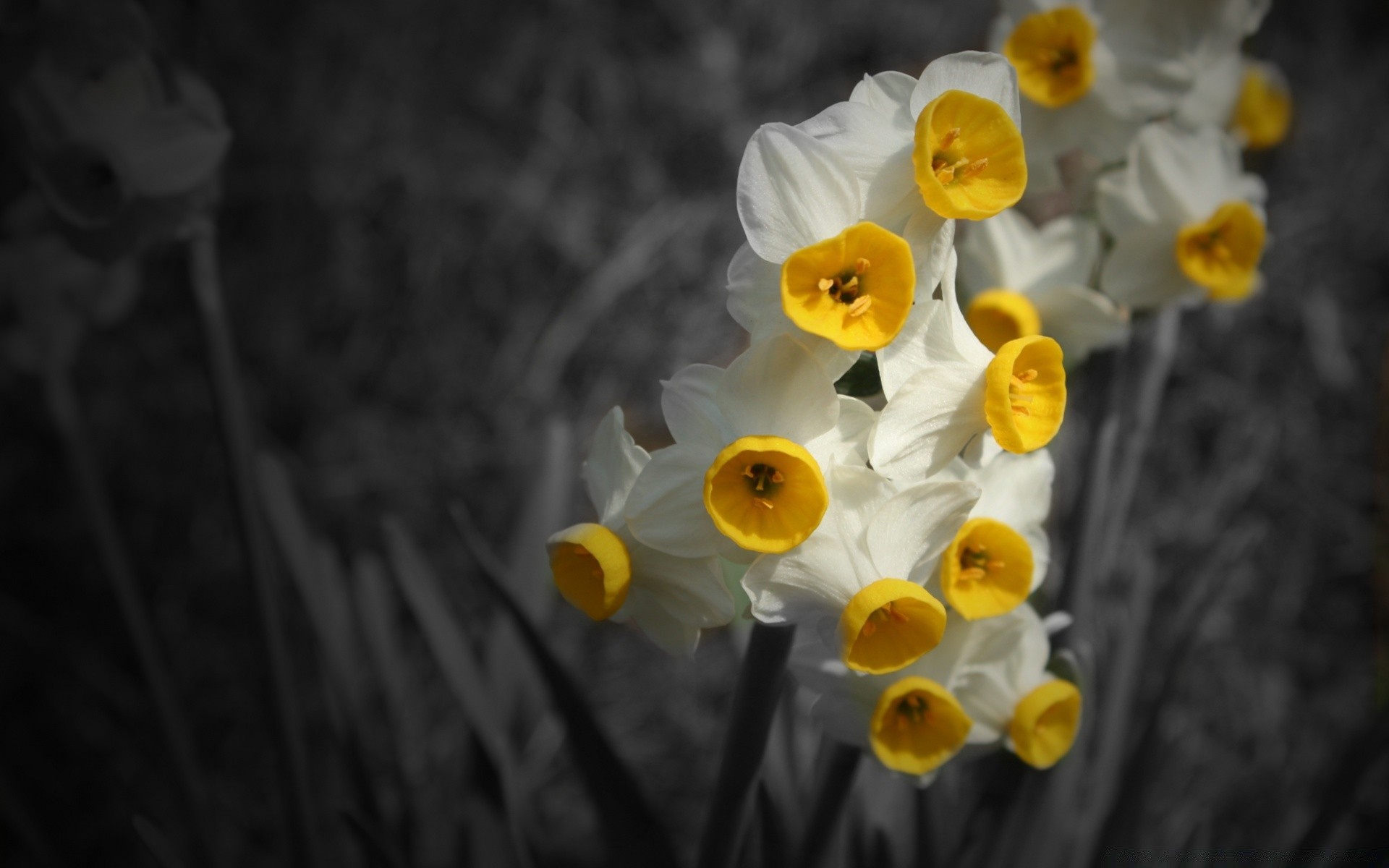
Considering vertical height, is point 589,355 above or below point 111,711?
above

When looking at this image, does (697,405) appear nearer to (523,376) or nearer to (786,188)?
(786,188)

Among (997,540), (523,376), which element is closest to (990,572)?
(997,540)

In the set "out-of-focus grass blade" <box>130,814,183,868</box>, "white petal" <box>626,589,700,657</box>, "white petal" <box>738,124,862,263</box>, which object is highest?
"white petal" <box>738,124,862,263</box>

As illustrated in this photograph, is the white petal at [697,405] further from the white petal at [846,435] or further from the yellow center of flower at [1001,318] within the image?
the yellow center of flower at [1001,318]

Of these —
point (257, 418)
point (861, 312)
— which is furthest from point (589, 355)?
point (861, 312)

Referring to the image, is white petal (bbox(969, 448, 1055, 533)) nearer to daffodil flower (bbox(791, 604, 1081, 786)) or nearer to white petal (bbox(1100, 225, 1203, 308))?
daffodil flower (bbox(791, 604, 1081, 786))

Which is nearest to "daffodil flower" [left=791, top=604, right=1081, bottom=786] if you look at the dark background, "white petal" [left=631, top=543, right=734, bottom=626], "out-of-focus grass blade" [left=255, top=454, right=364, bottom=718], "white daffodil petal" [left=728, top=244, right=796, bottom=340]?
"white petal" [left=631, top=543, right=734, bottom=626]

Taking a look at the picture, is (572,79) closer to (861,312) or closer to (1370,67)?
(861,312)
